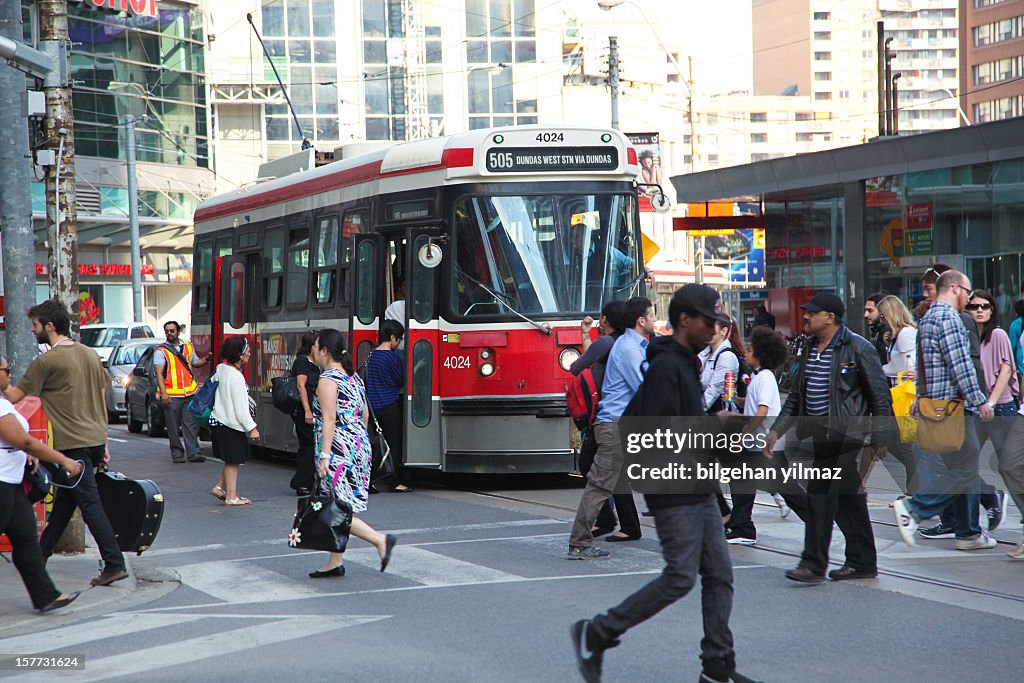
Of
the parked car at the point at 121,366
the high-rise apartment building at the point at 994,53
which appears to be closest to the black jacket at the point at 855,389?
the parked car at the point at 121,366

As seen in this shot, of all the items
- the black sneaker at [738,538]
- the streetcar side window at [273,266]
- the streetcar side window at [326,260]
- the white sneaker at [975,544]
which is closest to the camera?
the white sneaker at [975,544]

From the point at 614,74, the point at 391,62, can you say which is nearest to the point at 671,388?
the point at 614,74

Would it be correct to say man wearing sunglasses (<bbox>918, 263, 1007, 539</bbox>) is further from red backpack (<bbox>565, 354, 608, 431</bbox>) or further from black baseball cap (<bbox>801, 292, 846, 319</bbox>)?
red backpack (<bbox>565, 354, 608, 431</bbox>)

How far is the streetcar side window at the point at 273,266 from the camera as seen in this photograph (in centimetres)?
1614

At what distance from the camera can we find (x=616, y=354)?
9039 millimetres

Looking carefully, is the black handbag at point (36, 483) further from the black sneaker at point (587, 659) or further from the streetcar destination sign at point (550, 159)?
the streetcar destination sign at point (550, 159)

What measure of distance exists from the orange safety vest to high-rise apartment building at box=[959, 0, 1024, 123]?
81172 millimetres

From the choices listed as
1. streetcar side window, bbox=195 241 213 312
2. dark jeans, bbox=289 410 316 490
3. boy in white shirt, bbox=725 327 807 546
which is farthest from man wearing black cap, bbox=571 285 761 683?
streetcar side window, bbox=195 241 213 312

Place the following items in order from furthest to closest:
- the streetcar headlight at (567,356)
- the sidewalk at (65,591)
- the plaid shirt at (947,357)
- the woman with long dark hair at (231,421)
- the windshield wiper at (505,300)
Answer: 1. the woman with long dark hair at (231,421)
2. the streetcar headlight at (567,356)
3. the windshield wiper at (505,300)
4. the plaid shirt at (947,357)
5. the sidewalk at (65,591)

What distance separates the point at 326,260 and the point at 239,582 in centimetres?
661

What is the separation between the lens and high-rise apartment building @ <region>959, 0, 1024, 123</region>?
88938 mm

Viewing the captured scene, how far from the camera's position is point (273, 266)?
1639 cm

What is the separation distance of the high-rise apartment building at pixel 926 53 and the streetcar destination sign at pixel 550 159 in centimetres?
14796

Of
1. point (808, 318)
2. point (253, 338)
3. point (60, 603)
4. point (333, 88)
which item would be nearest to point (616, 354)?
point (808, 318)
